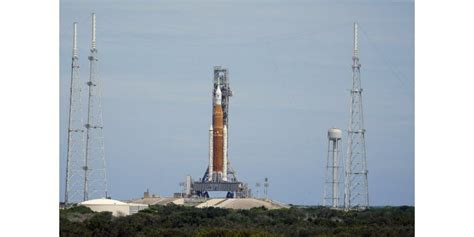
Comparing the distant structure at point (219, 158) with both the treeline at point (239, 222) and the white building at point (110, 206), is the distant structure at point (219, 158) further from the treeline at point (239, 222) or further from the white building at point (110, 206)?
the white building at point (110, 206)

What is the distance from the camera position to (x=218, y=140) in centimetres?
4744

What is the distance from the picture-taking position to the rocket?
155ft

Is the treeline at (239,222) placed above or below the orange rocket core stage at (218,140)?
below

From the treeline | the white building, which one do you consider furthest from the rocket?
the white building

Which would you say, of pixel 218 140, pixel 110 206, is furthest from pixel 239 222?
pixel 218 140

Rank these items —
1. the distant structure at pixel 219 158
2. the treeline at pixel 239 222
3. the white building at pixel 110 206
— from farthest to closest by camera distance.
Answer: the distant structure at pixel 219 158 < the white building at pixel 110 206 < the treeline at pixel 239 222

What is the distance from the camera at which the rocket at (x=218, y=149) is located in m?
47.2

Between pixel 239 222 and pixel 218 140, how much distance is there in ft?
42.0

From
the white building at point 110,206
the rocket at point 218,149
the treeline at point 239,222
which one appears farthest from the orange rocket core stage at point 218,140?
the white building at point 110,206

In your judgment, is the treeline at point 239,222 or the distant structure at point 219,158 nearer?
the treeline at point 239,222

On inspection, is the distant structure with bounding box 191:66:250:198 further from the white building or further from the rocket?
the white building
